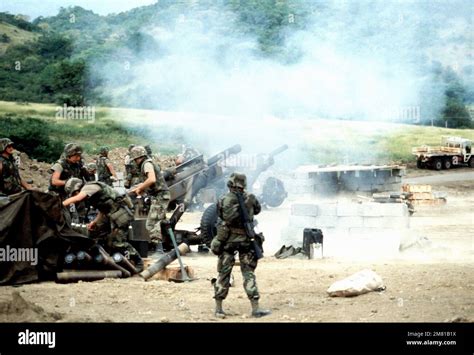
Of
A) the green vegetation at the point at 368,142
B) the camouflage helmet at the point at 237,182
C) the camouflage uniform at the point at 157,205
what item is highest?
the green vegetation at the point at 368,142

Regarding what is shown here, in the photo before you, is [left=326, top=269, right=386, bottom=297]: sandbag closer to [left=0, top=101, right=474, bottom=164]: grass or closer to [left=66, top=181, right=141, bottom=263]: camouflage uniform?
[left=66, top=181, right=141, bottom=263]: camouflage uniform

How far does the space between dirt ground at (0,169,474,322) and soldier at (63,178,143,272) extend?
0.41 m

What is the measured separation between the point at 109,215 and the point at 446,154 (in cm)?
1079

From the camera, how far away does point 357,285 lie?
32.1ft

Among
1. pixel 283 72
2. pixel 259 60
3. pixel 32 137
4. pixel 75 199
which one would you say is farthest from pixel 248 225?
pixel 283 72

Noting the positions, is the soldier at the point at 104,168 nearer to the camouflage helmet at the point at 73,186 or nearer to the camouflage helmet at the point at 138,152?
the camouflage helmet at the point at 138,152

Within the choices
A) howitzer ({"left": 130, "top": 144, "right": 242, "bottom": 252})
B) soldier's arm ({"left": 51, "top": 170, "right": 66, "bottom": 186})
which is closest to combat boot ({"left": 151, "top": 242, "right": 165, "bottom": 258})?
howitzer ({"left": 130, "top": 144, "right": 242, "bottom": 252})

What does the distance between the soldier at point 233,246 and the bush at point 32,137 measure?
28.0ft

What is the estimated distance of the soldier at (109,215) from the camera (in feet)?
35.5

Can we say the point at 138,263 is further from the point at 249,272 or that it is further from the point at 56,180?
the point at 249,272

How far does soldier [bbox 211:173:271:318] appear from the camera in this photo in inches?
354

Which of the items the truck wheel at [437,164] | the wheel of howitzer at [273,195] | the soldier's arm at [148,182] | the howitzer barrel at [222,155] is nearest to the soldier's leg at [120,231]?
the soldier's arm at [148,182]
